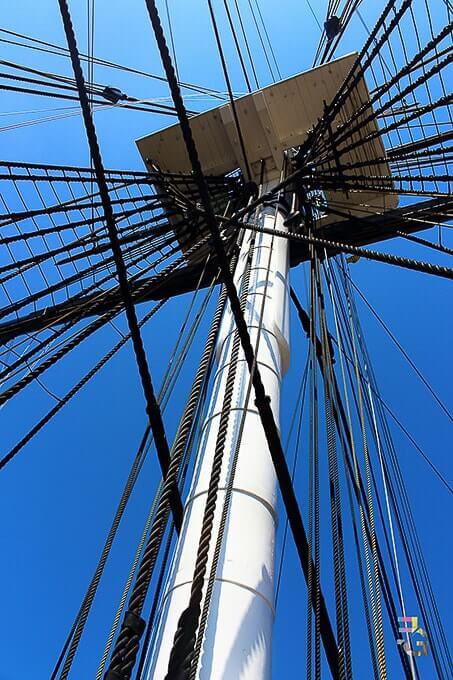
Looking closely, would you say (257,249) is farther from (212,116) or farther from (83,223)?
(212,116)

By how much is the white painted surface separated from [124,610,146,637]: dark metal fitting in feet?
0.24

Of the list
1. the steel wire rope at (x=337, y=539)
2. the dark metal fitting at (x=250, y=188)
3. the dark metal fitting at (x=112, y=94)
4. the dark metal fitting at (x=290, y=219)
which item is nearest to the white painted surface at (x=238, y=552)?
the steel wire rope at (x=337, y=539)

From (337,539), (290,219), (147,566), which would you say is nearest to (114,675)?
(147,566)

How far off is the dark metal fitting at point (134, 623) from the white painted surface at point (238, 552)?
72 millimetres

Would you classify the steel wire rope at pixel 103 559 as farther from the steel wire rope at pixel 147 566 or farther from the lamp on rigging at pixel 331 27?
the lamp on rigging at pixel 331 27

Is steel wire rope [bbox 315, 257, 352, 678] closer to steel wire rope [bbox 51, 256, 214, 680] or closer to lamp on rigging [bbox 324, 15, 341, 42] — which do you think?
steel wire rope [bbox 51, 256, 214, 680]

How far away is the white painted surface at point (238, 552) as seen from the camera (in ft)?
3.79

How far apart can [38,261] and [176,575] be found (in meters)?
3.32

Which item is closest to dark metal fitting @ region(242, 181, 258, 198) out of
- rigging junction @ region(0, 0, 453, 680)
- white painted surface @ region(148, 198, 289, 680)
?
rigging junction @ region(0, 0, 453, 680)

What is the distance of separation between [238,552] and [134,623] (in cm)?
31

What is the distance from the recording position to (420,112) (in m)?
3.63

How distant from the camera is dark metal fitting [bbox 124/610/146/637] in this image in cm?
115

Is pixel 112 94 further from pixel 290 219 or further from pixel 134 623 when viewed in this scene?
pixel 134 623

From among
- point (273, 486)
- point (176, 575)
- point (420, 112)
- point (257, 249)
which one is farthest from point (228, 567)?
point (420, 112)
